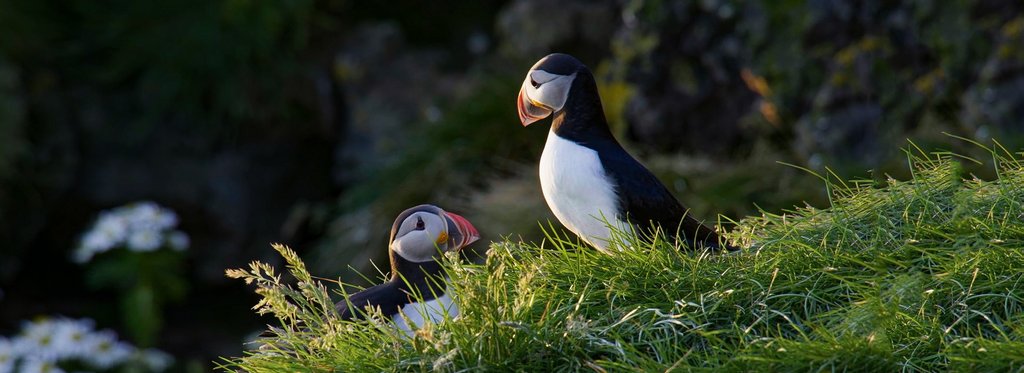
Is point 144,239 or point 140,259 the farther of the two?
point 140,259

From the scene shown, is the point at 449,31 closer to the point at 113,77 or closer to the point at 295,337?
the point at 113,77

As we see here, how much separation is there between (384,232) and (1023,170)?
330 centimetres

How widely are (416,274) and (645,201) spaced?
45 cm

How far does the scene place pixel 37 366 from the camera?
182 inches

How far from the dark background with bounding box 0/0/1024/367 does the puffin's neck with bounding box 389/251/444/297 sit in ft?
8.59

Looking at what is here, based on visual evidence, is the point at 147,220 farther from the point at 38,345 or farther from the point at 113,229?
the point at 38,345

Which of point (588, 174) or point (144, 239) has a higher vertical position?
point (144, 239)

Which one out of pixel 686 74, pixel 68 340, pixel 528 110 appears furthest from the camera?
pixel 686 74

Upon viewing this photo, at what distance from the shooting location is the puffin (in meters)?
2.31

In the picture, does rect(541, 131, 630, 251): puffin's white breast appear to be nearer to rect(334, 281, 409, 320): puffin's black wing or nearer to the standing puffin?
the standing puffin

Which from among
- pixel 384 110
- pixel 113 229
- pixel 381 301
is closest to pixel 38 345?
pixel 113 229

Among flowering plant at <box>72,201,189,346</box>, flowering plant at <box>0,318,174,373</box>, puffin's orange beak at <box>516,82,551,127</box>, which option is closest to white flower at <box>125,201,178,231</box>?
flowering plant at <box>72,201,189,346</box>

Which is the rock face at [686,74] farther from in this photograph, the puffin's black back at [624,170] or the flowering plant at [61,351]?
the puffin's black back at [624,170]

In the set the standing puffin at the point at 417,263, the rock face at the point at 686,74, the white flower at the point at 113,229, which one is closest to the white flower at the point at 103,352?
the white flower at the point at 113,229
